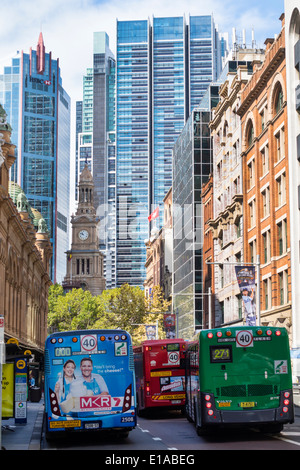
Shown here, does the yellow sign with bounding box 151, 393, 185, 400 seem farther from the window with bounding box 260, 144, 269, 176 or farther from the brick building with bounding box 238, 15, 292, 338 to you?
the window with bounding box 260, 144, 269, 176

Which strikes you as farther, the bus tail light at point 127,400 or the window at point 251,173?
the window at point 251,173

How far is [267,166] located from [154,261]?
86.0 m

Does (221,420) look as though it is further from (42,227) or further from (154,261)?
(154,261)

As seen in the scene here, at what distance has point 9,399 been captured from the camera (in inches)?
1008

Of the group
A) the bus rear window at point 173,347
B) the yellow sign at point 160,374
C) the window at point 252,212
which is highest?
the window at point 252,212

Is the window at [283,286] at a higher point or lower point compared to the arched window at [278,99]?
lower

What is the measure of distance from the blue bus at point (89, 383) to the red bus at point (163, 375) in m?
10.9

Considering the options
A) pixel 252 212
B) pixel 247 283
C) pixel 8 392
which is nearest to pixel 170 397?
pixel 8 392

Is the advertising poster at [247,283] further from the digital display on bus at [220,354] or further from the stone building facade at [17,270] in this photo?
the digital display on bus at [220,354]

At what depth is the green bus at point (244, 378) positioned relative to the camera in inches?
847

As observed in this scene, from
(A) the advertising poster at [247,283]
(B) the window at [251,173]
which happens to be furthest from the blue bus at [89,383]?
(B) the window at [251,173]

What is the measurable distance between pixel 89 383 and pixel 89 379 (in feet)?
0.38

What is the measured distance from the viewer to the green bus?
70.6 feet

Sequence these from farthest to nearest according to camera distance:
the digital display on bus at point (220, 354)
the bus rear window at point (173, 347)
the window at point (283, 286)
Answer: the window at point (283, 286) < the bus rear window at point (173, 347) < the digital display on bus at point (220, 354)
